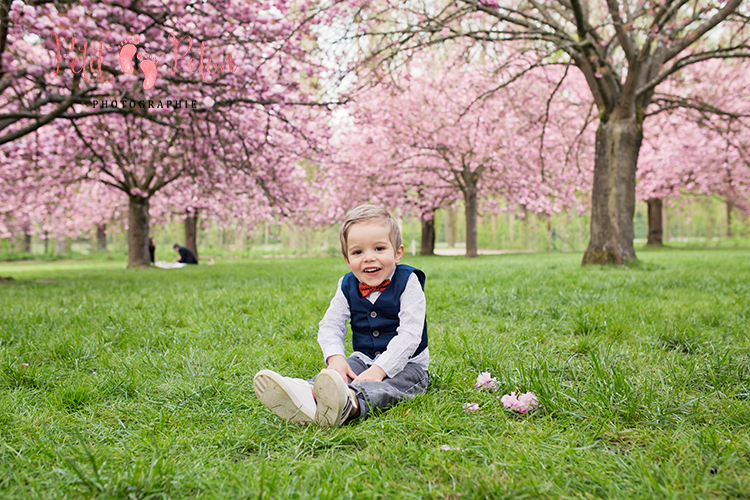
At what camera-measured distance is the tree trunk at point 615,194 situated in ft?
32.0

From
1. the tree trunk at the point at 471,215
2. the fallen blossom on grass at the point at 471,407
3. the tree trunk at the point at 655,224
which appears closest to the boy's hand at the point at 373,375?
the fallen blossom on grass at the point at 471,407

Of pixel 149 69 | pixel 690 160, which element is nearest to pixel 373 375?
pixel 149 69

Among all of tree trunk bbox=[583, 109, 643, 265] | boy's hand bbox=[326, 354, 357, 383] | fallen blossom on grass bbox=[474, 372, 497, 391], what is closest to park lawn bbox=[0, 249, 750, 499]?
fallen blossom on grass bbox=[474, 372, 497, 391]

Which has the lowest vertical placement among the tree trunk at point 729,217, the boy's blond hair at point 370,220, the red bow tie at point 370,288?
the red bow tie at point 370,288

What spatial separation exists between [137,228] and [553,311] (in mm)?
14066

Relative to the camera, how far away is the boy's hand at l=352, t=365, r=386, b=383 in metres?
2.30

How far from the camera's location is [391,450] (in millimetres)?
1771

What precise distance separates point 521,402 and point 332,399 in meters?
0.88

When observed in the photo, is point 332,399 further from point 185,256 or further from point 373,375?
point 185,256

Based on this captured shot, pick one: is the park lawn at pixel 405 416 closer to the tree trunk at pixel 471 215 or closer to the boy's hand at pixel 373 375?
the boy's hand at pixel 373 375

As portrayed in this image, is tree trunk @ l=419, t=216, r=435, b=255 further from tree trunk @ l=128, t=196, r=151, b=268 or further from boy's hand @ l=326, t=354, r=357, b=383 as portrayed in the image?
boy's hand @ l=326, t=354, r=357, b=383

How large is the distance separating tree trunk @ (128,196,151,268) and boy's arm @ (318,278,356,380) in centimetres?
1407

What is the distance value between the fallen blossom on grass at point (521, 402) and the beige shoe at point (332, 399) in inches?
28.2

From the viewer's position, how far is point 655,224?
2494 centimetres
